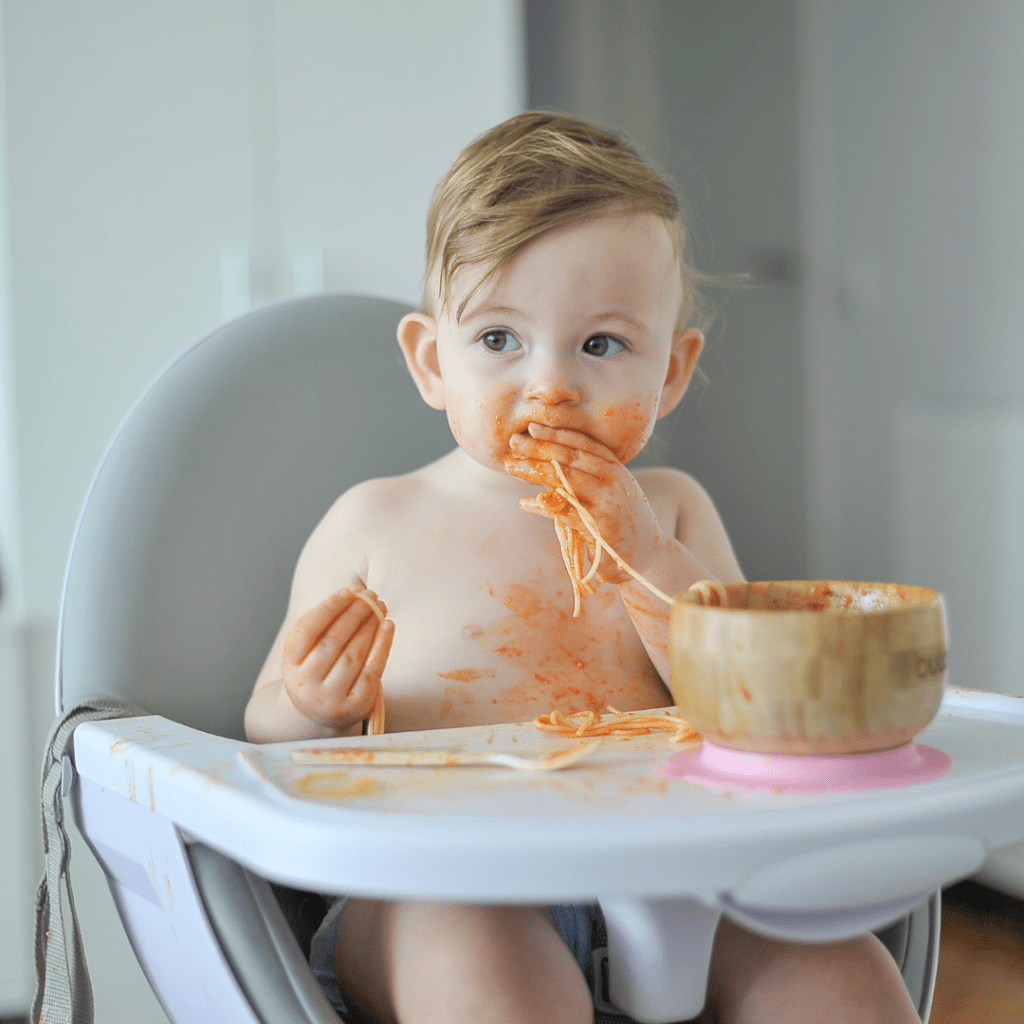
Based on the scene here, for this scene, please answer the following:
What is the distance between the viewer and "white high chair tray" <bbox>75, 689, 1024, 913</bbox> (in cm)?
40

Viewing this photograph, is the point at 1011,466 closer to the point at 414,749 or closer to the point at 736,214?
the point at 736,214

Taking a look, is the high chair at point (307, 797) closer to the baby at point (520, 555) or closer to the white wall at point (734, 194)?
the baby at point (520, 555)

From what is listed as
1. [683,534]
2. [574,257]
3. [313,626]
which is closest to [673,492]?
[683,534]

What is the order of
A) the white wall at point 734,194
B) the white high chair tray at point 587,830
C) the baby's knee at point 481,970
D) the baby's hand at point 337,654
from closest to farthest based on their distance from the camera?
1. the white high chair tray at point 587,830
2. the baby's knee at point 481,970
3. the baby's hand at point 337,654
4. the white wall at point 734,194

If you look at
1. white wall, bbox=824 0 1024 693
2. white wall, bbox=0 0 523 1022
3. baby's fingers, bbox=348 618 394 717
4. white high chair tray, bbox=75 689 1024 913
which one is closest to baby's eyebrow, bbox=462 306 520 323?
baby's fingers, bbox=348 618 394 717

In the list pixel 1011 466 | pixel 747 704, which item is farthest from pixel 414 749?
pixel 1011 466

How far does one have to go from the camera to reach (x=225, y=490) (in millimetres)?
838

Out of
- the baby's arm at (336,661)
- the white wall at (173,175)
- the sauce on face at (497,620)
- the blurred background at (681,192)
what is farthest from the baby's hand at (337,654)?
the white wall at (173,175)

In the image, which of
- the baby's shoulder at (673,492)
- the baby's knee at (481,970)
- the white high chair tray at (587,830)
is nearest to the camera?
the white high chair tray at (587,830)

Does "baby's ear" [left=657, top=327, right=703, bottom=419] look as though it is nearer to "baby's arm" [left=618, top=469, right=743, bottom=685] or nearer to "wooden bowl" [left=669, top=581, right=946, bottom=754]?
"baby's arm" [left=618, top=469, right=743, bottom=685]

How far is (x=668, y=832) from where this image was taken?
406 mm

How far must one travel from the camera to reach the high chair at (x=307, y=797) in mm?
407

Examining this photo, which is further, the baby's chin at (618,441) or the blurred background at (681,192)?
the blurred background at (681,192)

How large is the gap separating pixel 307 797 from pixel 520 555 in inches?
14.7
